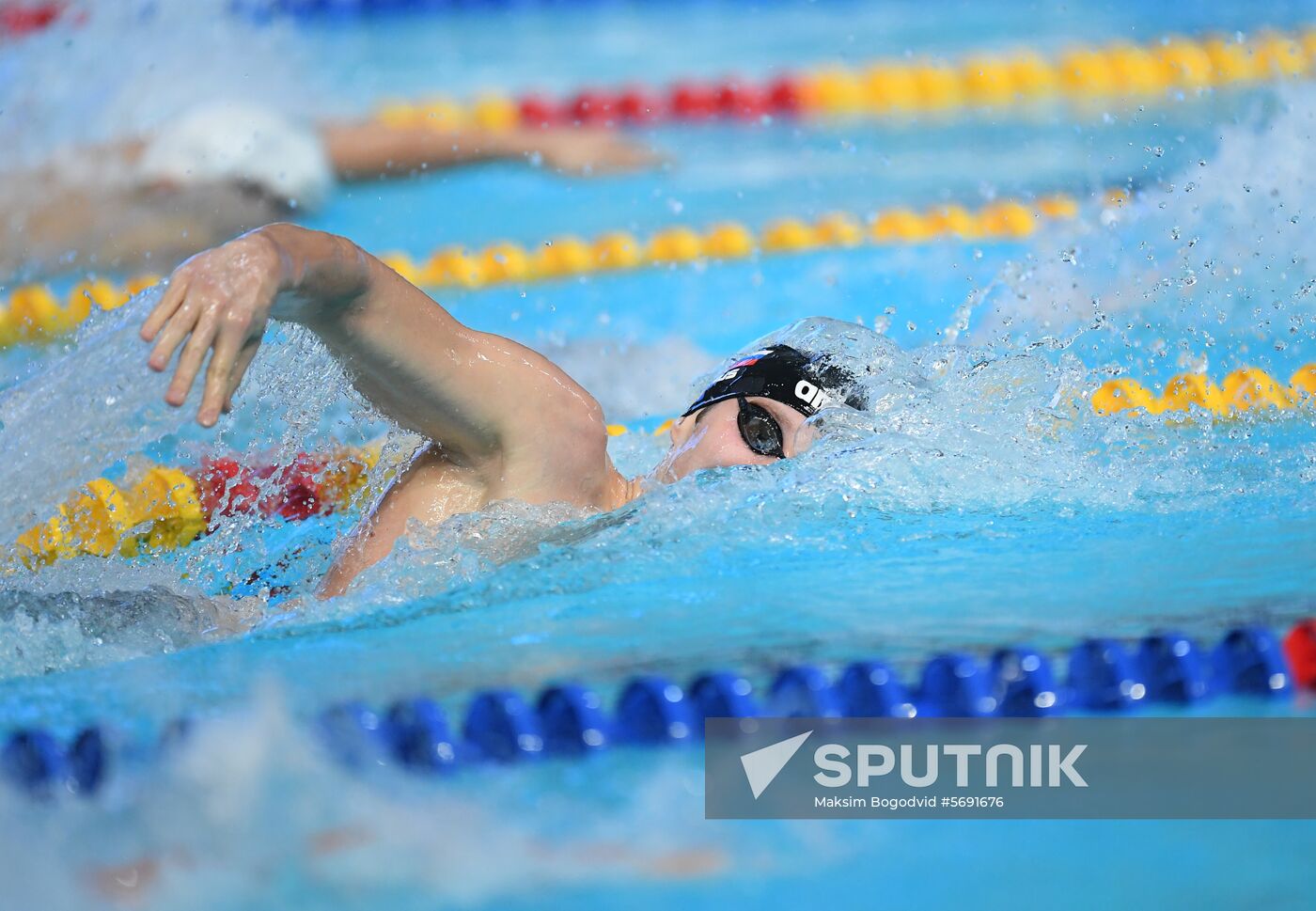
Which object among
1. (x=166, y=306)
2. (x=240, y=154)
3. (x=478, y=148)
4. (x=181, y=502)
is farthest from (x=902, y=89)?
(x=166, y=306)

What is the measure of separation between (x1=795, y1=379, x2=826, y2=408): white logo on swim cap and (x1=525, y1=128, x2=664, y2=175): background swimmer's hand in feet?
8.12

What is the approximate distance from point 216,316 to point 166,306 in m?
0.05

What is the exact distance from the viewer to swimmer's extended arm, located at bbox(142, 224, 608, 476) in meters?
1.29

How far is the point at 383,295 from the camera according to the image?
152cm

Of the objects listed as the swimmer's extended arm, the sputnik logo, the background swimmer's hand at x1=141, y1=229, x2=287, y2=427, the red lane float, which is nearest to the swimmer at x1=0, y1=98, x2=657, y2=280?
the swimmer's extended arm

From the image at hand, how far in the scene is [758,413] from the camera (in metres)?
1.94

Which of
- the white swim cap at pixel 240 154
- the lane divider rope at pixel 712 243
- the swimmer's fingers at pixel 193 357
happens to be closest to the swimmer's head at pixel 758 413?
the swimmer's fingers at pixel 193 357

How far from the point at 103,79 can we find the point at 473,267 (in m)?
1.38

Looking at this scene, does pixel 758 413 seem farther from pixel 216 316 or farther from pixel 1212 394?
pixel 1212 394

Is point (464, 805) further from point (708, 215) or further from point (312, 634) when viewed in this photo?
point (708, 215)

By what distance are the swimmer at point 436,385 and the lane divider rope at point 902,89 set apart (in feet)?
8.55

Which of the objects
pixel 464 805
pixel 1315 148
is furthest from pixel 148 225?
pixel 1315 148

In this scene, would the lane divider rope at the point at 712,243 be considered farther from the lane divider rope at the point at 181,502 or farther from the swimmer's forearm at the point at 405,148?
the lane divider rope at the point at 181,502

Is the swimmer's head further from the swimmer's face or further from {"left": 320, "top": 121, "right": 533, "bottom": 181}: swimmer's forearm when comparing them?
{"left": 320, "top": 121, "right": 533, "bottom": 181}: swimmer's forearm
